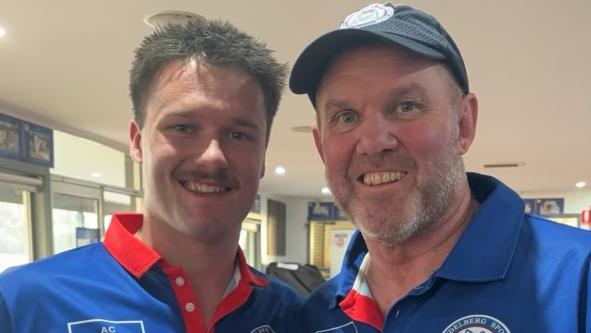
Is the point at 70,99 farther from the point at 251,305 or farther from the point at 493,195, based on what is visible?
the point at 493,195

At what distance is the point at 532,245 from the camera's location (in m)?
1.14

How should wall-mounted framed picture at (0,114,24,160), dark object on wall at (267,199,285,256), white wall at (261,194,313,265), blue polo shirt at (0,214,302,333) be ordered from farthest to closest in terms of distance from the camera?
white wall at (261,194,313,265) < dark object on wall at (267,199,285,256) < wall-mounted framed picture at (0,114,24,160) < blue polo shirt at (0,214,302,333)

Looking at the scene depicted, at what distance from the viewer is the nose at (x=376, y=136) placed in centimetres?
117

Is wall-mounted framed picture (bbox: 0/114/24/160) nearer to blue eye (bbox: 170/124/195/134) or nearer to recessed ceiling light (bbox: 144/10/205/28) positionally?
recessed ceiling light (bbox: 144/10/205/28)

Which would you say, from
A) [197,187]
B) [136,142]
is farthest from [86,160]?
[197,187]

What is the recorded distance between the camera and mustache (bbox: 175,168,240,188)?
4.15 ft

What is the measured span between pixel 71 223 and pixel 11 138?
1144mm

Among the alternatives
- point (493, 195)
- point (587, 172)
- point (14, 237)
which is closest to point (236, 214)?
point (493, 195)

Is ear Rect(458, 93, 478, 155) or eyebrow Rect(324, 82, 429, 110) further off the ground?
eyebrow Rect(324, 82, 429, 110)

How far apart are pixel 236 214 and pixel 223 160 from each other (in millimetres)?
152

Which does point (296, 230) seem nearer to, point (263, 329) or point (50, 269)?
point (263, 329)

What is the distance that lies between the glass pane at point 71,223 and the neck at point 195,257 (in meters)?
3.73

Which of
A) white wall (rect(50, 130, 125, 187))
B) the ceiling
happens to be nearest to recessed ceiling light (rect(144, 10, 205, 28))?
the ceiling

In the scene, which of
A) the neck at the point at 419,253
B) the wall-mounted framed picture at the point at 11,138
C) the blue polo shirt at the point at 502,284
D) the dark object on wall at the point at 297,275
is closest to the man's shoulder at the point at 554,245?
the blue polo shirt at the point at 502,284
